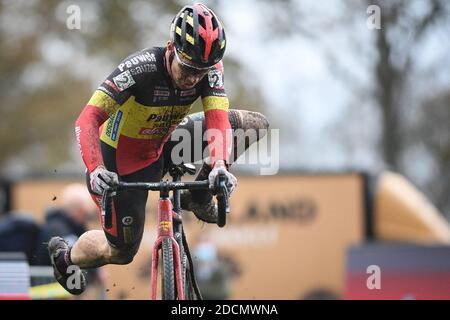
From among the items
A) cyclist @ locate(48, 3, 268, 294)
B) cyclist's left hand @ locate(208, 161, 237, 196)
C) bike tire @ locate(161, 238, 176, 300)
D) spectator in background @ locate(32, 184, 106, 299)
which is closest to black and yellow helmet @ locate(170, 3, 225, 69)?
cyclist @ locate(48, 3, 268, 294)

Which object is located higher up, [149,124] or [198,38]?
[198,38]

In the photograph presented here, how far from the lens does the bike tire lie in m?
6.73

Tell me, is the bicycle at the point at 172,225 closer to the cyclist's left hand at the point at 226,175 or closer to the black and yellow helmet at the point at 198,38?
the cyclist's left hand at the point at 226,175

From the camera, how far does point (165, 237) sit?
22.9ft

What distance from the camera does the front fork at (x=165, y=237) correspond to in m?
6.84

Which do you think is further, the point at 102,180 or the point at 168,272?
the point at 168,272

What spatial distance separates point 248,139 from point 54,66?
25.1 meters

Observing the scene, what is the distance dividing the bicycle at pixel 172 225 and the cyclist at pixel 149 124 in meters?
0.11

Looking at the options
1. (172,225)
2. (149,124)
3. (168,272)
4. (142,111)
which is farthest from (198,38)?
(168,272)

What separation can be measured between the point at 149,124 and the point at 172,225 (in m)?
0.87

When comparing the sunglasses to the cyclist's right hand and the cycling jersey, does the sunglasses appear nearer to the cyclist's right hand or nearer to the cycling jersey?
the cycling jersey

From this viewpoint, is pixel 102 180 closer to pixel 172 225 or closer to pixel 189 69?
pixel 172 225
